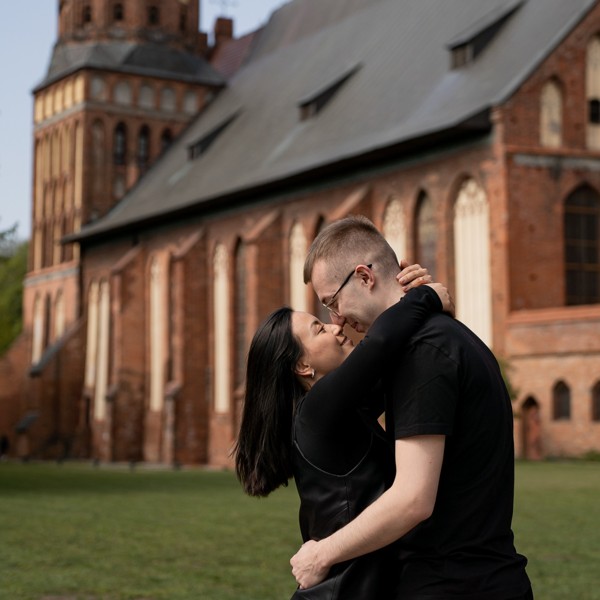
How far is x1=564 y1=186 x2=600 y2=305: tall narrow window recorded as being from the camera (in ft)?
112

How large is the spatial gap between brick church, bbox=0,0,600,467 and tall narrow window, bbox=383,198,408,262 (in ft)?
0.20

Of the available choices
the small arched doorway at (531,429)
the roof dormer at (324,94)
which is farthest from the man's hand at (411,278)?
the roof dormer at (324,94)

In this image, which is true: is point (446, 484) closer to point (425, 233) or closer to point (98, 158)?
point (425, 233)

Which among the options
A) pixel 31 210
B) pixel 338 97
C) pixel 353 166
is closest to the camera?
pixel 353 166

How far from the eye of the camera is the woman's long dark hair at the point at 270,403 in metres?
3.94

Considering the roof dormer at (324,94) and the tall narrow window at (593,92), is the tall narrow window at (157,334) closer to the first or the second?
the roof dormer at (324,94)

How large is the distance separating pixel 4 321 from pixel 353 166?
42103mm

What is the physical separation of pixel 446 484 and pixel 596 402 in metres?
27.9

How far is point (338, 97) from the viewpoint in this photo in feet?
140

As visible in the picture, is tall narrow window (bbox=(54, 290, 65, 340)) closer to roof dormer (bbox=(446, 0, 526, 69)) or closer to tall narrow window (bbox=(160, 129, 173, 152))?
tall narrow window (bbox=(160, 129, 173, 152))

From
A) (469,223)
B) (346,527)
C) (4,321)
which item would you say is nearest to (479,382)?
(346,527)

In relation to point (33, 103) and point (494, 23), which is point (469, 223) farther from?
point (33, 103)

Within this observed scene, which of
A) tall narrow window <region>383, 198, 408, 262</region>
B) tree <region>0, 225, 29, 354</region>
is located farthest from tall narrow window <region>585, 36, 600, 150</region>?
tree <region>0, 225, 29, 354</region>

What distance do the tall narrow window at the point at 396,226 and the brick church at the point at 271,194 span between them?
62 mm
